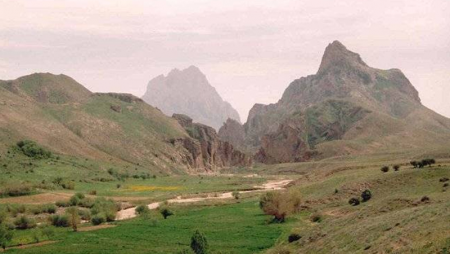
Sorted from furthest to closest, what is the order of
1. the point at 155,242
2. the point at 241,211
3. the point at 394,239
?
the point at 241,211
the point at 155,242
the point at 394,239

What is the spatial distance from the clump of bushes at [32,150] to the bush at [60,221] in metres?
65.4

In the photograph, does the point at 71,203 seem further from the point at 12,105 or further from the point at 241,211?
the point at 12,105

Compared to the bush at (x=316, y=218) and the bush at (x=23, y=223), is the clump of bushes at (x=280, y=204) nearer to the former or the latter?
the bush at (x=316, y=218)

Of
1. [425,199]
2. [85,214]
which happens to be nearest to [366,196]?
[425,199]

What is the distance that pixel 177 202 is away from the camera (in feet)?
283

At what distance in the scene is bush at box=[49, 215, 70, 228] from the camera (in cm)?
6475

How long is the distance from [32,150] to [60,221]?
67919mm

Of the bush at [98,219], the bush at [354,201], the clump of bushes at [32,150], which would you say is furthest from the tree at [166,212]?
the clump of bushes at [32,150]

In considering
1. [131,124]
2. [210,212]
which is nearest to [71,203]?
[210,212]

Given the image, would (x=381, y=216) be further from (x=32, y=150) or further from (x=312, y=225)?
(x=32, y=150)

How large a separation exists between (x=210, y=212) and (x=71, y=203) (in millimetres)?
24047

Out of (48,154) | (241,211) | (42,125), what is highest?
(42,125)

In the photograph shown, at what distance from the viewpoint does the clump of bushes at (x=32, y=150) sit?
4975 inches

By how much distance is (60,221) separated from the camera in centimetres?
6512
